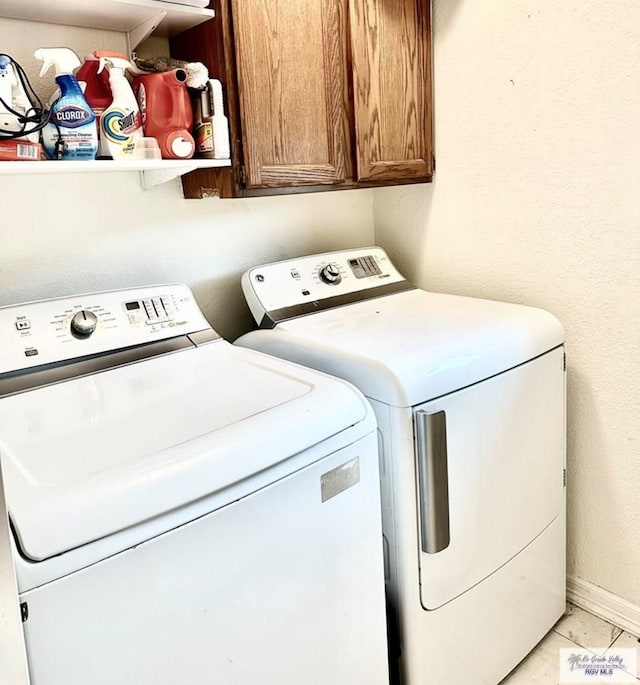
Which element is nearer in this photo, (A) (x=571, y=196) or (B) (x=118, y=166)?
(B) (x=118, y=166)

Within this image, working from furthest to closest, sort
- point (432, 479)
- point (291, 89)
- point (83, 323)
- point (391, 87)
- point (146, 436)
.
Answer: point (391, 87) < point (291, 89) < point (83, 323) < point (432, 479) < point (146, 436)

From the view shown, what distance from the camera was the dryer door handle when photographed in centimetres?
129

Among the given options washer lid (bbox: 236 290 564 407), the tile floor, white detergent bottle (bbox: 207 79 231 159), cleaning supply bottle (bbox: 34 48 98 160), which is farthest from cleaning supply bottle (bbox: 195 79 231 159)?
the tile floor

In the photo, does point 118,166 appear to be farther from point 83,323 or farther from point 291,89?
point 291,89

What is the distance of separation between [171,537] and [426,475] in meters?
0.61

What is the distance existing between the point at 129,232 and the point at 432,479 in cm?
105

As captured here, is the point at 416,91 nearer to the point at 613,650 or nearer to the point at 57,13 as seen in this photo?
the point at 57,13

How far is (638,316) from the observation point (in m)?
1.58

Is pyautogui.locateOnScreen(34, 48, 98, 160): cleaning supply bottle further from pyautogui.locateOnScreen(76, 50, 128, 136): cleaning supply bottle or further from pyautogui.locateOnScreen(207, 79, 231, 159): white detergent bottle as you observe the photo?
pyautogui.locateOnScreen(207, 79, 231, 159): white detergent bottle

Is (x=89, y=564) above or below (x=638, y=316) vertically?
below

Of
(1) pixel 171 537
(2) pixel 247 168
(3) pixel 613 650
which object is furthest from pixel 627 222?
(1) pixel 171 537

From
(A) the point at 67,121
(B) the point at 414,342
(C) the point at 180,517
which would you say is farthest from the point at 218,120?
(C) the point at 180,517

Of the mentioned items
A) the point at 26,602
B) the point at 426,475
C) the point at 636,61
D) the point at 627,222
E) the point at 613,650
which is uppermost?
the point at 636,61

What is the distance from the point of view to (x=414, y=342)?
4.71ft
